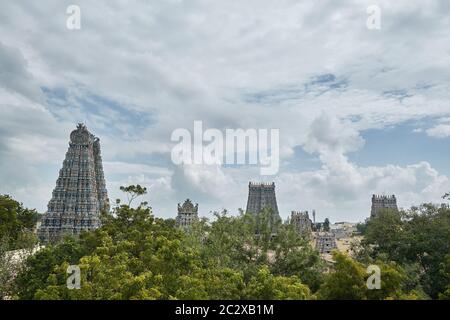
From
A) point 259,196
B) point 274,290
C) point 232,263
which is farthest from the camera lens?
point 259,196

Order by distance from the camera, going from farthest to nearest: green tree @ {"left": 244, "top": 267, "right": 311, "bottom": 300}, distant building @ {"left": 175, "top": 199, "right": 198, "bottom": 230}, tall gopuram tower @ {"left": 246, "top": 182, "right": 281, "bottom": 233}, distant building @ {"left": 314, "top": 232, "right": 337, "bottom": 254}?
1. tall gopuram tower @ {"left": 246, "top": 182, "right": 281, "bottom": 233}
2. distant building @ {"left": 175, "top": 199, "right": 198, "bottom": 230}
3. distant building @ {"left": 314, "top": 232, "right": 337, "bottom": 254}
4. green tree @ {"left": 244, "top": 267, "right": 311, "bottom": 300}

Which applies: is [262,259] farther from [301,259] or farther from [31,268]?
[31,268]

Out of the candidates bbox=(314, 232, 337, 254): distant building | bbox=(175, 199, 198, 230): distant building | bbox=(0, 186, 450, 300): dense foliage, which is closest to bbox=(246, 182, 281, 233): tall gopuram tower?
bbox=(175, 199, 198, 230): distant building

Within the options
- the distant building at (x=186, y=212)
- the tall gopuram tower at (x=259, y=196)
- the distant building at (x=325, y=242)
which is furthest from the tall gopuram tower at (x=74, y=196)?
the tall gopuram tower at (x=259, y=196)

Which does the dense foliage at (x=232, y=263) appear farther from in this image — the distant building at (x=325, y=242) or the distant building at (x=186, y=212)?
the distant building at (x=186, y=212)

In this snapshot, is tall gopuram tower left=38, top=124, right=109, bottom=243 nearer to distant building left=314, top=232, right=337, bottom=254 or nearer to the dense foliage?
the dense foliage

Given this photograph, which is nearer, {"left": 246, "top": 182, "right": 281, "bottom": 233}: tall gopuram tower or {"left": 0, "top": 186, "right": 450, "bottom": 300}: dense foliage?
{"left": 0, "top": 186, "right": 450, "bottom": 300}: dense foliage

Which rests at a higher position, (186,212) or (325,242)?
(186,212)

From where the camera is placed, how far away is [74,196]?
6950 centimetres

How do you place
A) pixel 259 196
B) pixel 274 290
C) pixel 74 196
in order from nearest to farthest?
pixel 274 290
pixel 74 196
pixel 259 196

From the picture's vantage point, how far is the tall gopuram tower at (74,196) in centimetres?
6850

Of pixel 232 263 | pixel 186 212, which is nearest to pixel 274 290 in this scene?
pixel 232 263

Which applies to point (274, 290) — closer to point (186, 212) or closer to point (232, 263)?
point (232, 263)

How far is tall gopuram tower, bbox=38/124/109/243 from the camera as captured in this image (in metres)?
68.5
